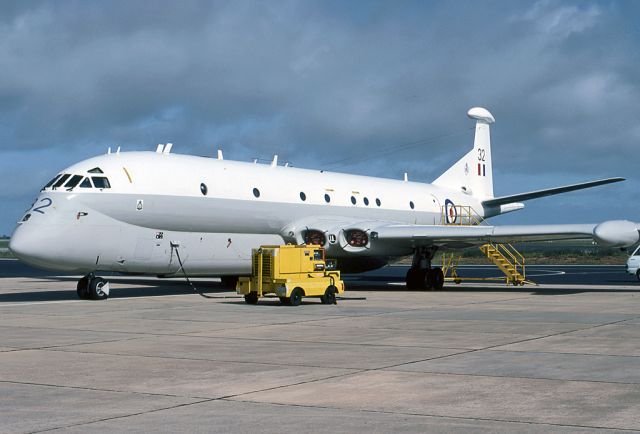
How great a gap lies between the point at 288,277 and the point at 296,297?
57 cm

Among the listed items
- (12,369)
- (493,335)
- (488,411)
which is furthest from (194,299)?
(488,411)

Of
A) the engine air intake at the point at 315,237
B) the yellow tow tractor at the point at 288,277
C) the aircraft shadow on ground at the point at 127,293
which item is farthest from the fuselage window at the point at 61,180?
the engine air intake at the point at 315,237

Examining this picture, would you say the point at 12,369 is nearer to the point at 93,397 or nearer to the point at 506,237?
the point at 93,397

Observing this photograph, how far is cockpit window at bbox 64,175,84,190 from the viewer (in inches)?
854

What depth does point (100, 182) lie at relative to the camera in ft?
72.2

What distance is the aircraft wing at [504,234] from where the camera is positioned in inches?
923

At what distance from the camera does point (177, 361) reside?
10.9m

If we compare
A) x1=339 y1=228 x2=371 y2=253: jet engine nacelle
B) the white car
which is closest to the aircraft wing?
x1=339 y1=228 x2=371 y2=253: jet engine nacelle

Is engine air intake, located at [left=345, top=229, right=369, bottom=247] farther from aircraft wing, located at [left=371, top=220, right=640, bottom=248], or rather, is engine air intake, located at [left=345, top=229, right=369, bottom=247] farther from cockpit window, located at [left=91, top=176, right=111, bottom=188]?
cockpit window, located at [left=91, top=176, right=111, bottom=188]

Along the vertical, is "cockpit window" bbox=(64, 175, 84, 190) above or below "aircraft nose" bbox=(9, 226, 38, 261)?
above

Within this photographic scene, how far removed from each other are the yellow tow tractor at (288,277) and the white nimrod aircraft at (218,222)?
2.92m

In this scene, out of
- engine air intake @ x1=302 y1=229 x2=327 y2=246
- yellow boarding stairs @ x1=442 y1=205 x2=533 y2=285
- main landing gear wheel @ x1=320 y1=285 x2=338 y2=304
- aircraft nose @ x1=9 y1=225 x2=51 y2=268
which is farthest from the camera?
yellow boarding stairs @ x1=442 y1=205 x2=533 y2=285

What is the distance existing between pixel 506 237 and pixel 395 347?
14579mm

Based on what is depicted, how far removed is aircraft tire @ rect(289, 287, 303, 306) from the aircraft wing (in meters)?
7.28
